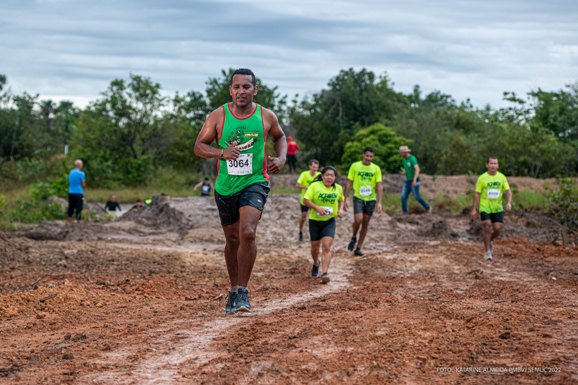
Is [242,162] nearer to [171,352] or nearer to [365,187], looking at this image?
[171,352]

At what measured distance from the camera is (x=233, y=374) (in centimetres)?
600

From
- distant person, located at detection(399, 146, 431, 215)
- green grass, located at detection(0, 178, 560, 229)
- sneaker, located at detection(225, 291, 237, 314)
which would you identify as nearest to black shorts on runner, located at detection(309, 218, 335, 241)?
sneaker, located at detection(225, 291, 237, 314)

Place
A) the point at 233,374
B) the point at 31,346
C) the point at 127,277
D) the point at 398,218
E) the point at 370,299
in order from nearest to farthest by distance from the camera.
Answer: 1. the point at 233,374
2. the point at 31,346
3. the point at 370,299
4. the point at 127,277
5. the point at 398,218

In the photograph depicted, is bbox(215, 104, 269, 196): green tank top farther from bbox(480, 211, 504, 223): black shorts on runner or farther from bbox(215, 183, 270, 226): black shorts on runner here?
bbox(480, 211, 504, 223): black shorts on runner

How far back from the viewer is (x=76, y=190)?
25.1 meters

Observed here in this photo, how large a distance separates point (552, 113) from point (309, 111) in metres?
12.6

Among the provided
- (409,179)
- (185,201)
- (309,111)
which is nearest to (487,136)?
(309,111)

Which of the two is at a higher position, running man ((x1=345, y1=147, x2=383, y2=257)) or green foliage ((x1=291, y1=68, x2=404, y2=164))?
green foliage ((x1=291, y1=68, x2=404, y2=164))

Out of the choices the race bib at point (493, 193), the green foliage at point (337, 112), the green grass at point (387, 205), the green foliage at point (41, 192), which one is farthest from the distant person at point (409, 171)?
the green foliage at point (337, 112)

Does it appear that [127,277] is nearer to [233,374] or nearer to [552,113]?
[233,374]

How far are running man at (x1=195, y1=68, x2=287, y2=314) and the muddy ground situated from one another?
0.75 metres

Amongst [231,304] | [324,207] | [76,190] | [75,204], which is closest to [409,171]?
[76,190]

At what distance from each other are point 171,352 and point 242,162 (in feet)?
8.05

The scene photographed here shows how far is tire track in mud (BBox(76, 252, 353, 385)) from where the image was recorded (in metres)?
6.01
